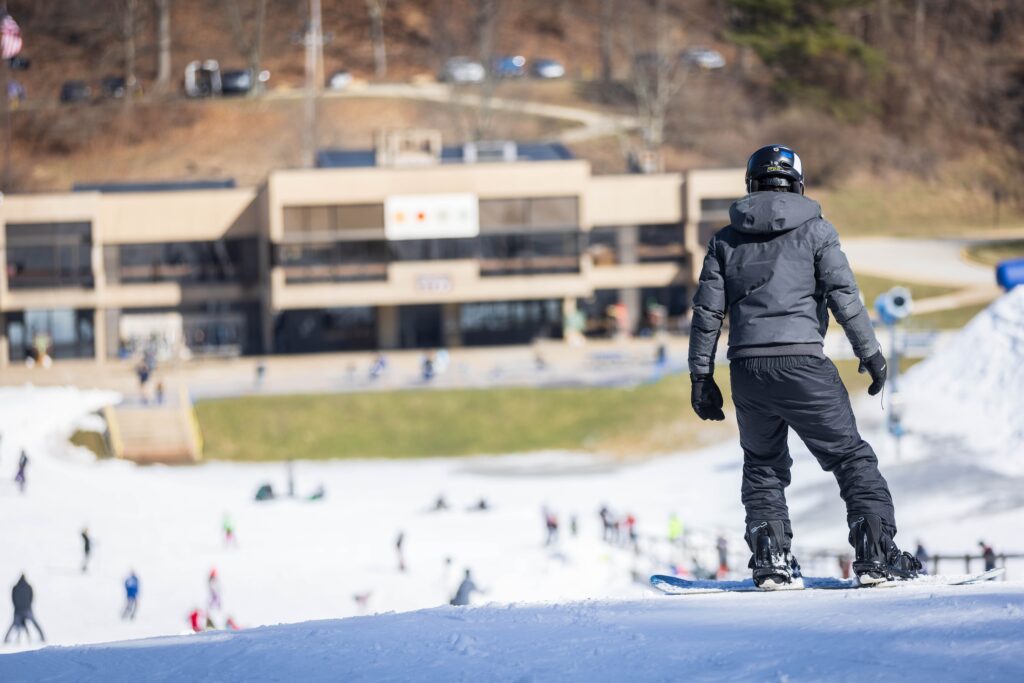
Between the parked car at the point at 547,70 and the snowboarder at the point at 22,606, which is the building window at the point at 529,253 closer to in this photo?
the parked car at the point at 547,70

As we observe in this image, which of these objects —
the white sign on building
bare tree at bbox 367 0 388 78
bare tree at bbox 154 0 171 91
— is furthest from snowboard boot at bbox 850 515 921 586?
bare tree at bbox 367 0 388 78

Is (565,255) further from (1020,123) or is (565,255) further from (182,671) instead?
(182,671)

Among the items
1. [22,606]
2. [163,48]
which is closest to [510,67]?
[163,48]

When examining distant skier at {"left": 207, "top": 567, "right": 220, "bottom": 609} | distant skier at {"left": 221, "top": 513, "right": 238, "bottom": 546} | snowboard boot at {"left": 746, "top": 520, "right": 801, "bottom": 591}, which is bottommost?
distant skier at {"left": 207, "top": 567, "right": 220, "bottom": 609}

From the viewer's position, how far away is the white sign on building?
52.9 metres

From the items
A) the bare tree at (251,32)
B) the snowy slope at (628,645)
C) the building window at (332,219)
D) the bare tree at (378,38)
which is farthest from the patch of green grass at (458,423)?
the bare tree at (378,38)

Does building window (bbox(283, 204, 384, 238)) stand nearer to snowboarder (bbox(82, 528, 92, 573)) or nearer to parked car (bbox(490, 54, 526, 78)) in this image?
snowboarder (bbox(82, 528, 92, 573))

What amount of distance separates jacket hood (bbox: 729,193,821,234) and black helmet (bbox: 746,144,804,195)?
18 cm

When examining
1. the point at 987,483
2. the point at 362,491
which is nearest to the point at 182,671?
the point at 987,483

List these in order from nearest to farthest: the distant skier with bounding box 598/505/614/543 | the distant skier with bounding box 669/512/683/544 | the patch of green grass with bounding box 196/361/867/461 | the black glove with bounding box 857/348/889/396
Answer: the black glove with bounding box 857/348/889/396 → the distant skier with bounding box 669/512/683/544 → the distant skier with bounding box 598/505/614/543 → the patch of green grass with bounding box 196/361/867/461

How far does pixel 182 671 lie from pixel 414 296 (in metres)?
45.9

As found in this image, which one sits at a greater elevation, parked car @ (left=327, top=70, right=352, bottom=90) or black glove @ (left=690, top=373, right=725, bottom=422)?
parked car @ (left=327, top=70, right=352, bottom=90)

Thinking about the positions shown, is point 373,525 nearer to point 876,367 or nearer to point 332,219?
point 332,219

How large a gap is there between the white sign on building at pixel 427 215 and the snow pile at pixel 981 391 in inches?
772
